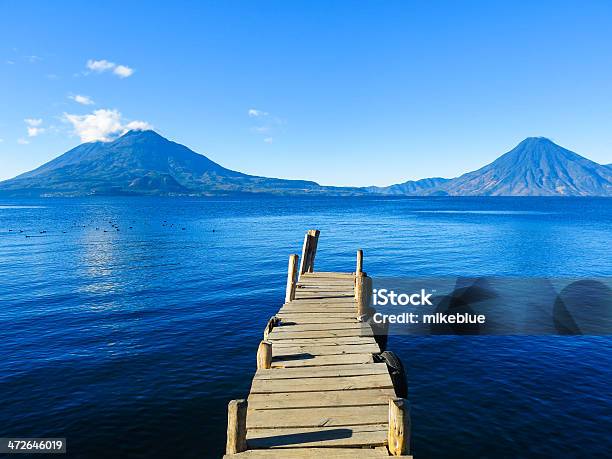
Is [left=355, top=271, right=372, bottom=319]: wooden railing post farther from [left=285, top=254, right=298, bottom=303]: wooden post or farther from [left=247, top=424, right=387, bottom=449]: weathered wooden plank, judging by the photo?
[left=247, top=424, right=387, bottom=449]: weathered wooden plank

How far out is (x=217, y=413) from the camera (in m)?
12.9

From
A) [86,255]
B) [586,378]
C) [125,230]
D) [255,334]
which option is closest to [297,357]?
[255,334]

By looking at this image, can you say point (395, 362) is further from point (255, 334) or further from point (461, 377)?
point (255, 334)

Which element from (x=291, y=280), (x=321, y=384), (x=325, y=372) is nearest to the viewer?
(x=321, y=384)

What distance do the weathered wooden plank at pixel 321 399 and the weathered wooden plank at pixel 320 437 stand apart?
2.60 ft

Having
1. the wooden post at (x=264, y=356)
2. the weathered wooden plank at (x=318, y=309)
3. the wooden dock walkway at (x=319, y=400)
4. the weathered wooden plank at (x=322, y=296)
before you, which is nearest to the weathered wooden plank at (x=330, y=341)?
Result: the wooden dock walkway at (x=319, y=400)

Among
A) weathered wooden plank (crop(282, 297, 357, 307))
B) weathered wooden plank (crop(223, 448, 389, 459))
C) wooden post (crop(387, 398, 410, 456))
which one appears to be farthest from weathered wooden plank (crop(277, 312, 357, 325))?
wooden post (crop(387, 398, 410, 456))

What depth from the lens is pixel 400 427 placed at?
6.96m

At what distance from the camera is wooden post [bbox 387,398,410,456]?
22.8 feet

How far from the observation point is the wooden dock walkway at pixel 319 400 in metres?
7.23

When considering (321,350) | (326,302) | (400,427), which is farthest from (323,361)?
(326,302)

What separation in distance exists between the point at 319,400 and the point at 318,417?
0.66 meters

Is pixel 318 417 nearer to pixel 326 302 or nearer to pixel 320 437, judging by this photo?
pixel 320 437

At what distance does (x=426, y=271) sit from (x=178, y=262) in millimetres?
25539
